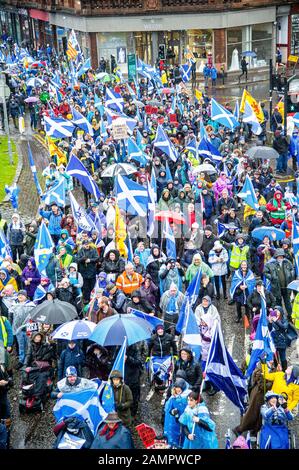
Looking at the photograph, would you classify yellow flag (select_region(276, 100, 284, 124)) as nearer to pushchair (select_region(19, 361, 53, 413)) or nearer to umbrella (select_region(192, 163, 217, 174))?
umbrella (select_region(192, 163, 217, 174))

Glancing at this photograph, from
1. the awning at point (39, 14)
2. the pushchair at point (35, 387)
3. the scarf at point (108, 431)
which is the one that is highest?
the awning at point (39, 14)

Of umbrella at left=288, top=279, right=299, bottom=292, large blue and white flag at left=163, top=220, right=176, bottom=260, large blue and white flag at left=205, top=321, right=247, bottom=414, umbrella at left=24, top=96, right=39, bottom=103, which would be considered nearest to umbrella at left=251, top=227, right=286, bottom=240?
large blue and white flag at left=163, top=220, right=176, bottom=260

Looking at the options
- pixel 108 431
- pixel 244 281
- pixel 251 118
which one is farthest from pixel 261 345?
pixel 251 118

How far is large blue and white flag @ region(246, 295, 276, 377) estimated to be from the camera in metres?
13.5

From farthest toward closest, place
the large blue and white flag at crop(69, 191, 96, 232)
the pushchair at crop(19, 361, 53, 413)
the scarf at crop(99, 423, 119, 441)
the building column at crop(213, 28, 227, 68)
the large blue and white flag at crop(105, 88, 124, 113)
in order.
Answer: the building column at crop(213, 28, 227, 68), the large blue and white flag at crop(105, 88, 124, 113), the large blue and white flag at crop(69, 191, 96, 232), the pushchair at crop(19, 361, 53, 413), the scarf at crop(99, 423, 119, 441)

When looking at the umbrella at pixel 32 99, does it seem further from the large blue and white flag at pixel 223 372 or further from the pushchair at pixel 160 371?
the large blue and white flag at pixel 223 372

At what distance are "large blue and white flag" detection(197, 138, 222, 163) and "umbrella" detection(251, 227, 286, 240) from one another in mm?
7284

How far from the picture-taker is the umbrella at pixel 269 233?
18312 millimetres

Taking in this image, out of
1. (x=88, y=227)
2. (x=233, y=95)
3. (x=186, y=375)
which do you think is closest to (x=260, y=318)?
(x=186, y=375)

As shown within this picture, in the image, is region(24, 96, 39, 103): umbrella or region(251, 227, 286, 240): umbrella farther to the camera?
region(24, 96, 39, 103): umbrella

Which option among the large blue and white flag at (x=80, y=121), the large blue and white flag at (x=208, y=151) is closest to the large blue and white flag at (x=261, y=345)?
the large blue and white flag at (x=208, y=151)

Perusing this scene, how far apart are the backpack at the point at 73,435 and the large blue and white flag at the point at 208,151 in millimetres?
14773

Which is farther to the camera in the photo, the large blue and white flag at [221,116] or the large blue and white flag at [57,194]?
the large blue and white flag at [221,116]
